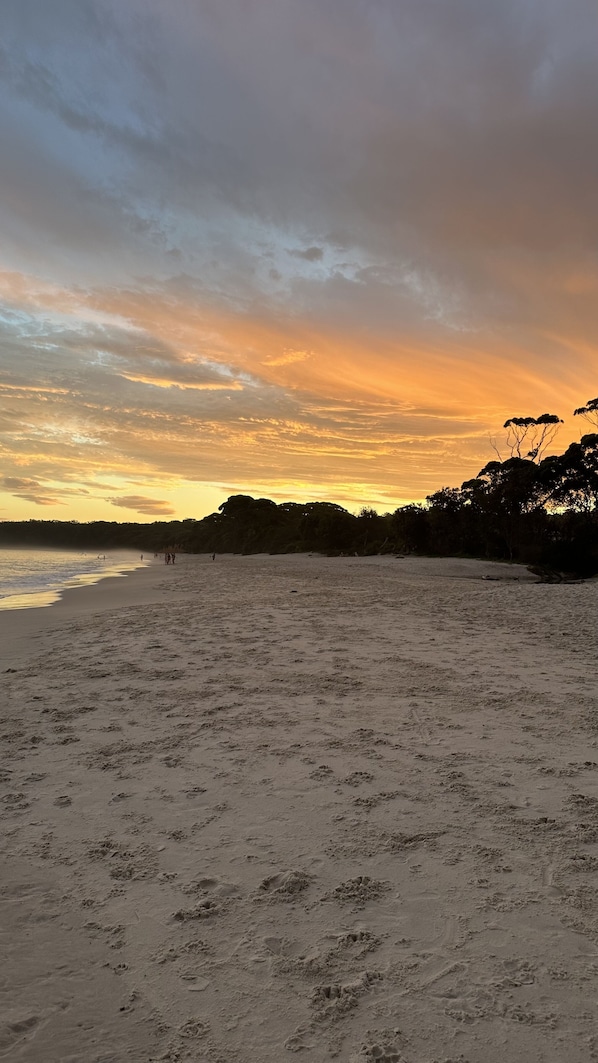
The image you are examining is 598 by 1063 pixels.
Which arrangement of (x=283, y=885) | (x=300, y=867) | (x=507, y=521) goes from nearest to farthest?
(x=283, y=885)
(x=300, y=867)
(x=507, y=521)

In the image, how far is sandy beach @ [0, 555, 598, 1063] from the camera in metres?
2.15

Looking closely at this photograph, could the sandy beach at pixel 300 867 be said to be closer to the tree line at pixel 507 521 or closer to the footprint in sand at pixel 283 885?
the footprint in sand at pixel 283 885

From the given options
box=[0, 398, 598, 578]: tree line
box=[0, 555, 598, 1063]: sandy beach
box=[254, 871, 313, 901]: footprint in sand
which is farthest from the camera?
box=[0, 398, 598, 578]: tree line

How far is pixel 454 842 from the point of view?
3330 mm

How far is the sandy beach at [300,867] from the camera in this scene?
7.07 feet

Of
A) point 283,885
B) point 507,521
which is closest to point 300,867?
point 283,885

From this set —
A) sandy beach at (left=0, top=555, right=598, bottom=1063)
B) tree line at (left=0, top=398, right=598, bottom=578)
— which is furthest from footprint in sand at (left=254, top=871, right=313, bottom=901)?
tree line at (left=0, top=398, right=598, bottom=578)

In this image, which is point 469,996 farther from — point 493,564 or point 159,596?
point 493,564

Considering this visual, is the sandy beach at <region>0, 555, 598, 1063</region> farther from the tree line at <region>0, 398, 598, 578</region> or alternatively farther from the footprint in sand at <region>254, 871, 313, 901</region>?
the tree line at <region>0, 398, 598, 578</region>

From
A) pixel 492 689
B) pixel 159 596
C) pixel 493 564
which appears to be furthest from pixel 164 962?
pixel 493 564

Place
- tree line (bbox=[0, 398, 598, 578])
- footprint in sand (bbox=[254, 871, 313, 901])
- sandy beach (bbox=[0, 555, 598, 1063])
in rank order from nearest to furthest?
sandy beach (bbox=[0, 555, 598, 1063]) → footprint in sand (bbox=[254, 871, 313, 901]) → tree line (bbox=[0, 398, 598, 578])

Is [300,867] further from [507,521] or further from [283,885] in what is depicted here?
[507,521]

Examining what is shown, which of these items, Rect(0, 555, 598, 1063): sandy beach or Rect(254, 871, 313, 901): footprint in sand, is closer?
Rect(0, 555, 598, 1063): sandy beach

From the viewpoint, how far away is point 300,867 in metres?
3.13
